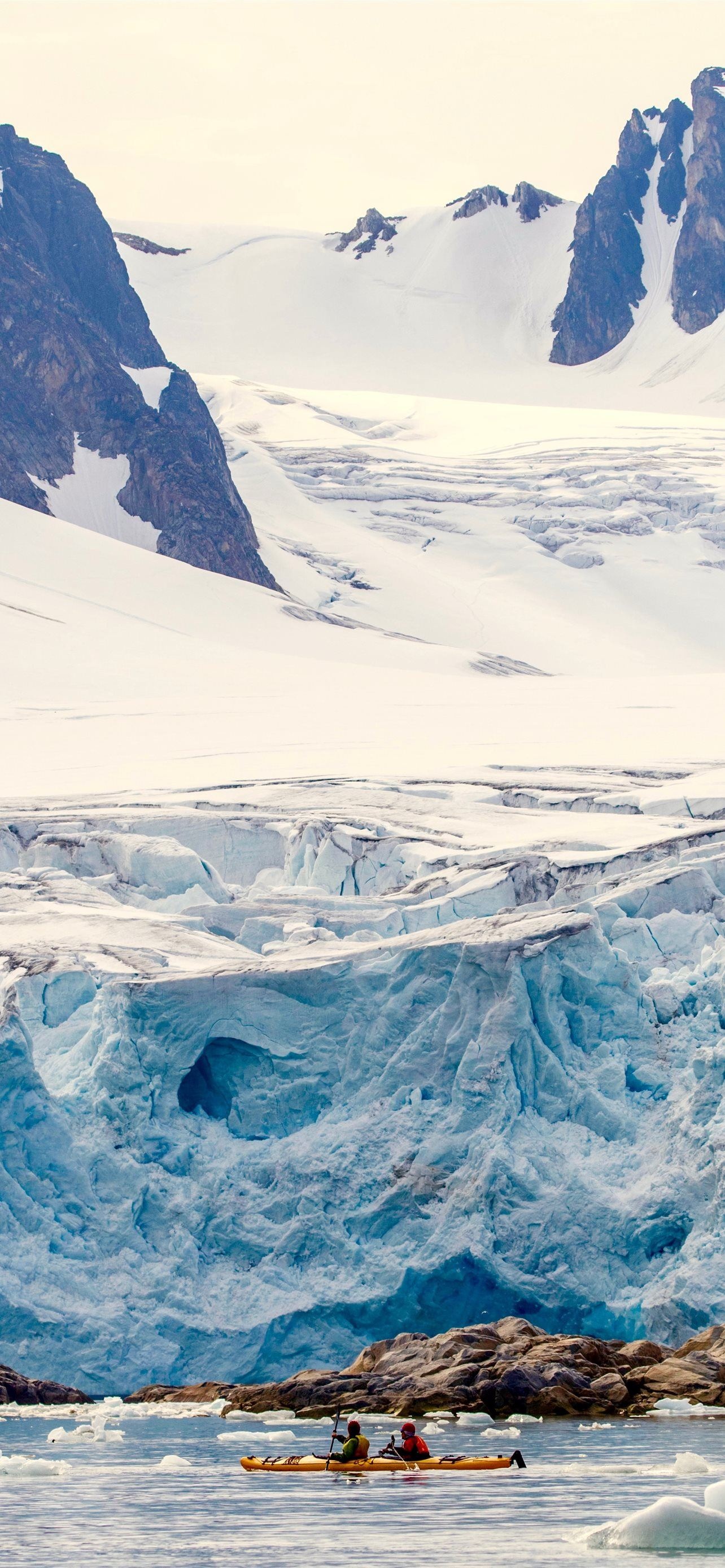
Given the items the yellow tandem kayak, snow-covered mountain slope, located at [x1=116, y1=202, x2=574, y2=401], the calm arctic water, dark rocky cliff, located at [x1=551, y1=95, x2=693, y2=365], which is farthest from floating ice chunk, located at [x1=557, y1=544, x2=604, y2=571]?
the yellow tandem kayak

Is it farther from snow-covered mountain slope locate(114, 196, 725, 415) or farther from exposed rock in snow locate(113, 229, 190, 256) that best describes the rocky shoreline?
exposed rock in snow locate(113, 229, 190, 256)

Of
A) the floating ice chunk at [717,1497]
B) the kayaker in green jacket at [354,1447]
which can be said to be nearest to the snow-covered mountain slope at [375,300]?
the kayaker in green jacket at [354,1447]

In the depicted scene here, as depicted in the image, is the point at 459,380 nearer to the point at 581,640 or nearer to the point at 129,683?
the point at 581,640

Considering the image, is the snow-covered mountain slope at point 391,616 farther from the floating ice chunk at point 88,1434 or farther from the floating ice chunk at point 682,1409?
the floating ice chunk at point 88,1434

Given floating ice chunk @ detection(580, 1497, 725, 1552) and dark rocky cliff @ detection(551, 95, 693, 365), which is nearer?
floating ice chunk @ detection(580, 1497, 725, 1552)

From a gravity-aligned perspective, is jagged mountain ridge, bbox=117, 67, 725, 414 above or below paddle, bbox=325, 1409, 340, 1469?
above

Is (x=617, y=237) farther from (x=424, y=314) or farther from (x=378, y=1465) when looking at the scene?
(x=378, y=1465)

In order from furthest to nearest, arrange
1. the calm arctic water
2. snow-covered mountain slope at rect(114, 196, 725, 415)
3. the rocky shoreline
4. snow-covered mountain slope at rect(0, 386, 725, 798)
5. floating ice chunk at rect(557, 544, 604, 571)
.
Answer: snow-covered mountain slope at rect(114, 196, 725, 415) → floating ice chunk at rect(557, 544, 604, 571) → snow-covered mountain slope at rect(0, 386, 725, 798) → the rocky shoreline → the calm arctic water
